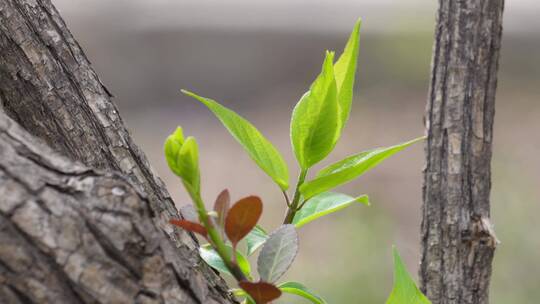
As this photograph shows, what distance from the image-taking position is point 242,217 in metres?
0.63

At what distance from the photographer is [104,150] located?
768 millimetres

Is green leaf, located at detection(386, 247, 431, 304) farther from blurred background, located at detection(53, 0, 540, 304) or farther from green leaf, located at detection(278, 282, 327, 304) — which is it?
blurred background, located at detection(53, 0, 540, 304)

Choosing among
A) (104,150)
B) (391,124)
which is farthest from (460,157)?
(391,124)

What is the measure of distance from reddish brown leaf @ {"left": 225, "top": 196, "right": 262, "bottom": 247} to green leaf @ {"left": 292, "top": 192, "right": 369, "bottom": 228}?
120 millimetres

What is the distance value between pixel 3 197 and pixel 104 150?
0.73ft

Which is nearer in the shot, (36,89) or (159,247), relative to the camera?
(159,247)

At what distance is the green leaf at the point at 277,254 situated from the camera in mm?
656

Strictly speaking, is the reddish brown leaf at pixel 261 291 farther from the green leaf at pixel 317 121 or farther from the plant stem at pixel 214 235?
the green leaf at pixel 317 121

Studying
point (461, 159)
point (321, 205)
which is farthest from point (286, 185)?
point (461, 159)

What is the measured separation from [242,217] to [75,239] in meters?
0.13

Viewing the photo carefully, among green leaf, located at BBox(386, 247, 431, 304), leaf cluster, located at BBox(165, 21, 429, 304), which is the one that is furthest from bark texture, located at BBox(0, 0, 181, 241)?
green leaf, located at BBox(386, 247, 431, 304)

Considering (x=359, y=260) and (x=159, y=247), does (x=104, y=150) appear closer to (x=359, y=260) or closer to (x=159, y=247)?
(x=159, y=247)

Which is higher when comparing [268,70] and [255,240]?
[268,70]

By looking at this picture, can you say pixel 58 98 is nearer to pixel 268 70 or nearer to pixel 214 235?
pixel 214 235
